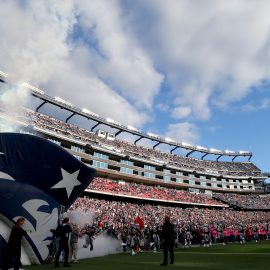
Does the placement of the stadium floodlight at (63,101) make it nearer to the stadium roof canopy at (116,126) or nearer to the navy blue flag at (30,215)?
the stadium roof canopy at (116,126)

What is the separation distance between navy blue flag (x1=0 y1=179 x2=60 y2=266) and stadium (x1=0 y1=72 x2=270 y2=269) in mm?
8416

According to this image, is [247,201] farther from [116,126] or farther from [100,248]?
[100,248]

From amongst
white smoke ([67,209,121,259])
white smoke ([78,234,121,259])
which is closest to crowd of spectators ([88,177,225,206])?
white smoke ([78,234,121,259])

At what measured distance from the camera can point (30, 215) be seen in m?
14.1

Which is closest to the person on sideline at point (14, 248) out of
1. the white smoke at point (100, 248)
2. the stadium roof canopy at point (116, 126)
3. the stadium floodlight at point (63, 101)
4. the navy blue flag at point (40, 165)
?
the navy blue flag at point (40, 165)

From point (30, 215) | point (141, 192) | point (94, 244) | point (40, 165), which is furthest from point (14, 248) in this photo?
point (141, 192)

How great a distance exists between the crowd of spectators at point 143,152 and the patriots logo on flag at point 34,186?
40.5m

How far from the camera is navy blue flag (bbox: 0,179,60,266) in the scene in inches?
531

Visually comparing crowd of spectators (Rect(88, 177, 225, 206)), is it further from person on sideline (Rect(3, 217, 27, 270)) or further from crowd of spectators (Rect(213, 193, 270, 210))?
person on sideline (Rect(3, 217, 27, 270))

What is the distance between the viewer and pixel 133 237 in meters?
21.3

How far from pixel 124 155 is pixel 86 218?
4981 cm

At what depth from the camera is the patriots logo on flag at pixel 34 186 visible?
540 inches

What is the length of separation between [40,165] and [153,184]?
230 feet

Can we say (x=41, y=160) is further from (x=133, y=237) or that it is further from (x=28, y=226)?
(x=133, y=237)
